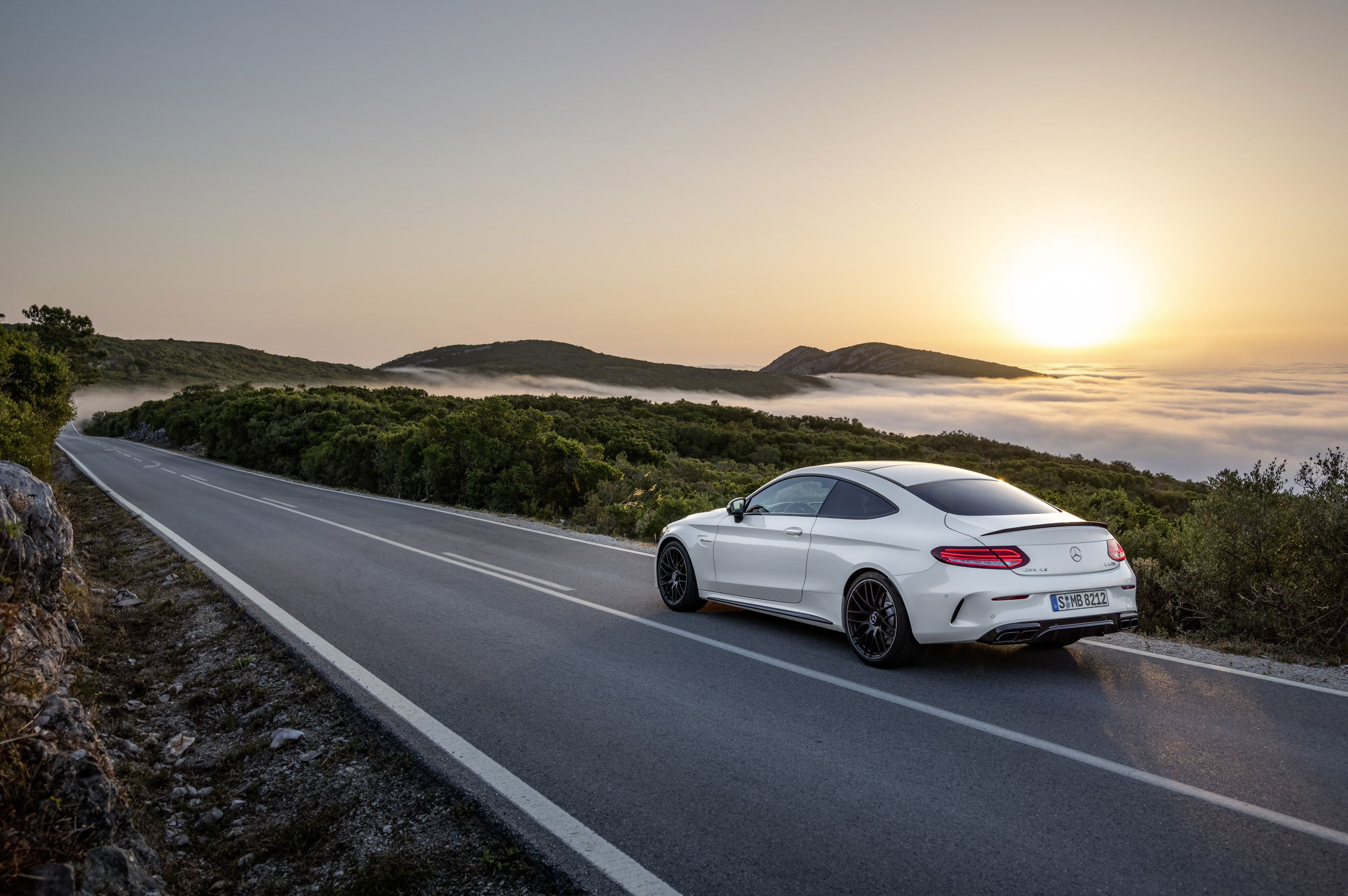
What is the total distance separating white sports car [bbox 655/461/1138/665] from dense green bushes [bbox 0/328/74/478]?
13861 millimetres

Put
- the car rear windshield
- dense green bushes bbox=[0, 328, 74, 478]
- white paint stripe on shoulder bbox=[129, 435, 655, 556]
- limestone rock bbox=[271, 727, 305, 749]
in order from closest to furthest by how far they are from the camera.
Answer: limestone rock bbox=[271, 727, 305, 749], the car rear windshield, white paint stripe on shoulder bbox=[129, 435, 655, 556], dense green bushes bbox=[0, 328, 74, 478]

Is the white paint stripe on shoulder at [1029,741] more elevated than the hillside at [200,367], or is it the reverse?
the hillside at [200,367]

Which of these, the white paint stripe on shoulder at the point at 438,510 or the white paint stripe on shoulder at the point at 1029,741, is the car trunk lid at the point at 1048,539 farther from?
the white paint stripe on shoulder at the point at 438,510

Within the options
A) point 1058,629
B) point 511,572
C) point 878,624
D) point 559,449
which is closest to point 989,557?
point 1058,629

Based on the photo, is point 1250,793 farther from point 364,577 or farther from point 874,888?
point 364,577

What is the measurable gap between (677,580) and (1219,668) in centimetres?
478

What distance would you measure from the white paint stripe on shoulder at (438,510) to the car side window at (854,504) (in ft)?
18.1

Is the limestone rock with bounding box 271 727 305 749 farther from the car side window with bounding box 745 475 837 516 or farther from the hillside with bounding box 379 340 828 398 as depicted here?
the hillside with bounding box 379 340 828 398

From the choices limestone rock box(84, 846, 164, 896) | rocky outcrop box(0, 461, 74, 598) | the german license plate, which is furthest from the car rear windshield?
rocky outcrop box(0, 461, 74, 598)

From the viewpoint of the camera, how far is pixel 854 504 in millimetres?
6809

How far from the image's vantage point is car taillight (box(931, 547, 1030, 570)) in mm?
5719

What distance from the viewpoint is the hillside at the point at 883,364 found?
329 feet

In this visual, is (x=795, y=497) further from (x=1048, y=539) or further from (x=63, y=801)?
(x=63, y=801)

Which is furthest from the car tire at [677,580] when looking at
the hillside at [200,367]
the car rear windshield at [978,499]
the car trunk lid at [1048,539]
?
the hillside at [200,367]
